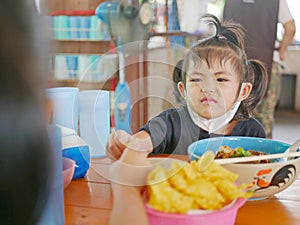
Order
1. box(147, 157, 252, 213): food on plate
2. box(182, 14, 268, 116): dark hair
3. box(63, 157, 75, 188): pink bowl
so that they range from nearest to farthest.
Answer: box(147, 157, 252, 213): food on plate
box(63, 157, 75, 188): pink bowl
box(182, 14, 268, 116): dark hair

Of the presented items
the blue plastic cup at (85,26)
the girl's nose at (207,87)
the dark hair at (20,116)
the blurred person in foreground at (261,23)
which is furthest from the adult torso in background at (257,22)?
the dark hair at (20,116)

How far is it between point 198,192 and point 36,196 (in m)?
0.21

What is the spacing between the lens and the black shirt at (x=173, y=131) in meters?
0.47

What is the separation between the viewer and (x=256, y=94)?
68 centimetres

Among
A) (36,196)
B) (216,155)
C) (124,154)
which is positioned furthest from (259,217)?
(36,196)

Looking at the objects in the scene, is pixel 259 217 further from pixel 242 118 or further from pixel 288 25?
pixel 288 25

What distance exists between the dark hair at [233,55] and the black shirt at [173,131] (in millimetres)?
84

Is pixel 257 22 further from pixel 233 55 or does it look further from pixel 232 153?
pixel 232 153

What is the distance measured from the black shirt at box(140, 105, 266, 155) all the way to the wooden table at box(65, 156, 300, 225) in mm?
26

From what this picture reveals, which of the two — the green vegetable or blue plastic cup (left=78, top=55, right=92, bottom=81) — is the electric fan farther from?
the green vegetable

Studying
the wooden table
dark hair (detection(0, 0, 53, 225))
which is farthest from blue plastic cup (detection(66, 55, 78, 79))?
dark hair (detection(0, 0, 53, 225))

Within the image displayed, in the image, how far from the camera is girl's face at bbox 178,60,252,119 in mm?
527

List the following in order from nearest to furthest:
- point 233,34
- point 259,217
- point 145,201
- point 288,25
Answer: point 145,201, point 259,217, point 233,34, point 288,25

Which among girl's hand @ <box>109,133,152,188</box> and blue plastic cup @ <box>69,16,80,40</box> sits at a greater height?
blue plastic cup @ <box>69,16,80,40</box>
